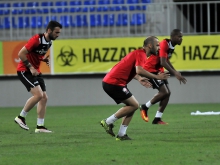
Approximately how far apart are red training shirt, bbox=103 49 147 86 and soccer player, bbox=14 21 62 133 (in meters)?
2.03

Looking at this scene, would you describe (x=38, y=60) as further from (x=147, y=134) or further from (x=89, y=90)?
(x=89, y=90)

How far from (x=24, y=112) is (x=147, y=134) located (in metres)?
2.48

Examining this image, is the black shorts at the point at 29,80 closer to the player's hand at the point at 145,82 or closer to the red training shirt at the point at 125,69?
the red training shirt at the point at 125,69

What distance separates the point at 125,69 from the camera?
33.6ft

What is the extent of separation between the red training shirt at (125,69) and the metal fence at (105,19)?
11.0 m

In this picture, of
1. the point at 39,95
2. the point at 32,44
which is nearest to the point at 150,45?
the point at 32,44

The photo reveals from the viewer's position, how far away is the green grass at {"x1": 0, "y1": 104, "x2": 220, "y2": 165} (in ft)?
26.0

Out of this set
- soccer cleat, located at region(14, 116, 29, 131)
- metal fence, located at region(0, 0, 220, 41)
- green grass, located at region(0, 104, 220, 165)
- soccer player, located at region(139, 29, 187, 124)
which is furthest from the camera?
metal fence, located at region(0, 0, 220, 41)

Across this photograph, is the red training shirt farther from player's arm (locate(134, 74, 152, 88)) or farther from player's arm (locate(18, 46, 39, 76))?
player's arm (locate(18, 46, 39, 76))

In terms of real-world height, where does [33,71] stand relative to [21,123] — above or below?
above

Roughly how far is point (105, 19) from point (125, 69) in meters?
12.0

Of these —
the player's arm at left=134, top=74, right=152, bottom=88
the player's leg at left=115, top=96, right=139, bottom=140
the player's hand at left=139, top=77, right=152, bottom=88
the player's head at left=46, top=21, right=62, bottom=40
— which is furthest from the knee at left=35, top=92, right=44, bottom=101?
the player's hand at left=139, top=77, right=152, bottom=88

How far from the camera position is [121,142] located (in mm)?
9930

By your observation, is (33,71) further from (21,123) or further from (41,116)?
(21,123)
